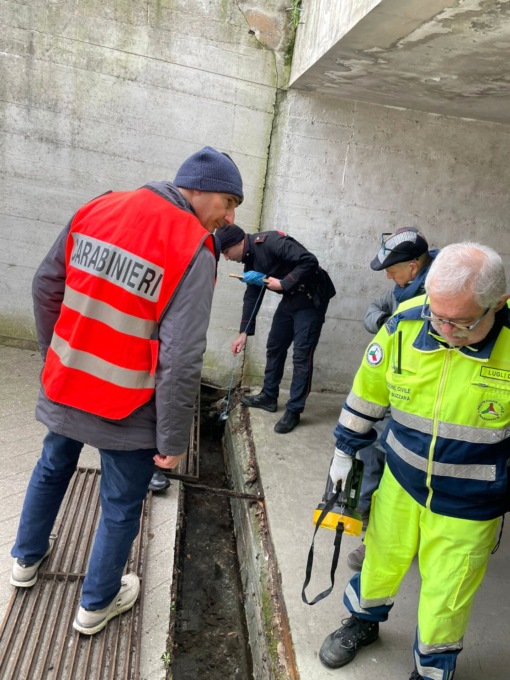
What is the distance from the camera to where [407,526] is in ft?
5.59

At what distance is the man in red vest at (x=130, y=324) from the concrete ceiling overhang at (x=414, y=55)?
3.74ft

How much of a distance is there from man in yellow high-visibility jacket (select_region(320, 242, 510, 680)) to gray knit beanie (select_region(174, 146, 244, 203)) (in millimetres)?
752

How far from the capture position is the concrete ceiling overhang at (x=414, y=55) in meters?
1.98

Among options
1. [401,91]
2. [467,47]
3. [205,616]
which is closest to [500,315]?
[467,47]

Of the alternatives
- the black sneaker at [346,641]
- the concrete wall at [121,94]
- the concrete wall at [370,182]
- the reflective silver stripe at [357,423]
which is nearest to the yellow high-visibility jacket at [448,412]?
the reflective silver stripe at [357,423]

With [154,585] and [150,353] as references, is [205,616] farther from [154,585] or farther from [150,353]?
[150,353]

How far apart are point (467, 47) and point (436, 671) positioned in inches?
102

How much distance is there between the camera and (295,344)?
12.1 feet

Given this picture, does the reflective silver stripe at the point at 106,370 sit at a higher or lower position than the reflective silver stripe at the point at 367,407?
higher

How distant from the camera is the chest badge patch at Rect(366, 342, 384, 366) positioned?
168cm

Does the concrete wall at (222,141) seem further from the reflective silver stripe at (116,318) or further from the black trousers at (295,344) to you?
the reflective silver stripe at (116,318)

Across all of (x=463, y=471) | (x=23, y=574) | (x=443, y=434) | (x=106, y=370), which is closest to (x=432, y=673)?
(x=463, y=471)

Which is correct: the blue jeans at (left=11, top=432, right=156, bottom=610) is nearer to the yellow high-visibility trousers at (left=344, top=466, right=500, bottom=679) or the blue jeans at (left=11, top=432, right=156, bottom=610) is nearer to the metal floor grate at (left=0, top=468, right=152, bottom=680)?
the metal floor grate at (left=0, top=468, right=152, bottom=680)

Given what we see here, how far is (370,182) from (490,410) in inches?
115
